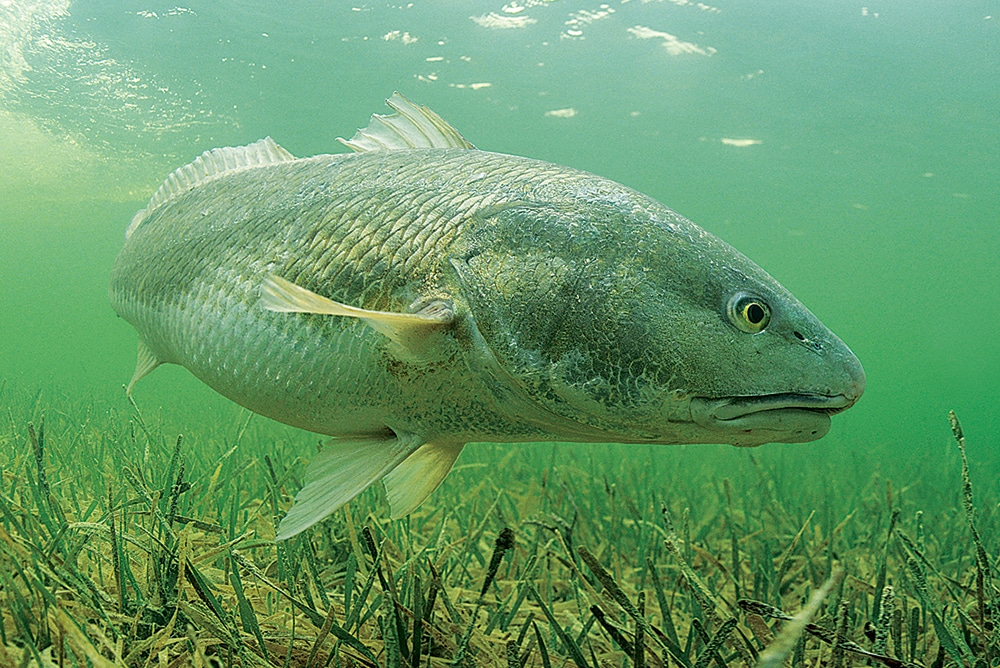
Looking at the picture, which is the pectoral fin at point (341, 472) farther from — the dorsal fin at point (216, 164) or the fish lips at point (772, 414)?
the dorsal fin at point (216, 164)

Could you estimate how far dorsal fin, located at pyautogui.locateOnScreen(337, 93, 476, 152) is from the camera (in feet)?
9.96

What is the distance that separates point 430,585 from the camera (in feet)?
7.80

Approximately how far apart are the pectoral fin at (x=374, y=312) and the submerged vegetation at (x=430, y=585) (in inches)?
26.3

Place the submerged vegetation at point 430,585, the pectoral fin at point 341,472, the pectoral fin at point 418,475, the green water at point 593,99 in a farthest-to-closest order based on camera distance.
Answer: the green water at point 593,99 < the pectoral fin at point 418,475 < the pectoral fin at point 341,472 < the submerged vegetation at point 430,585

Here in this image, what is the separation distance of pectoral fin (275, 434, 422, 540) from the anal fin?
180 centimetres

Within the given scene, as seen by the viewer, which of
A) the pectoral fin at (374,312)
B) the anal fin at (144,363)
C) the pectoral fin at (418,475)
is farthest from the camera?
the anal fin at (144,363)

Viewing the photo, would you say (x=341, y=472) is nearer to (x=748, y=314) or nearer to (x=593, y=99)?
(x=748, y=314)

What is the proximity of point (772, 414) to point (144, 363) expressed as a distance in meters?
3.51

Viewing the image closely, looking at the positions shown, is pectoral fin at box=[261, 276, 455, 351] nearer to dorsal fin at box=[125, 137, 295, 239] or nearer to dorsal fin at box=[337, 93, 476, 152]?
dorsal fin at box=[337, 93, 476, 152]

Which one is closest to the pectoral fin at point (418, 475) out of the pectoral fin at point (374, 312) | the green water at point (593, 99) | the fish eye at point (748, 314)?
the pectoral fin at point (374, 312)

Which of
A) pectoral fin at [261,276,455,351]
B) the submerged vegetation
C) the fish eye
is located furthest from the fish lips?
pectoral fin at [261,276,455,351]

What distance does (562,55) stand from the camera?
73.6 feet

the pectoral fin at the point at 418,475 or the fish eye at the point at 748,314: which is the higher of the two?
the fish eye at the point at 748,314

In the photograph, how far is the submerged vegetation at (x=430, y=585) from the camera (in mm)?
1798
